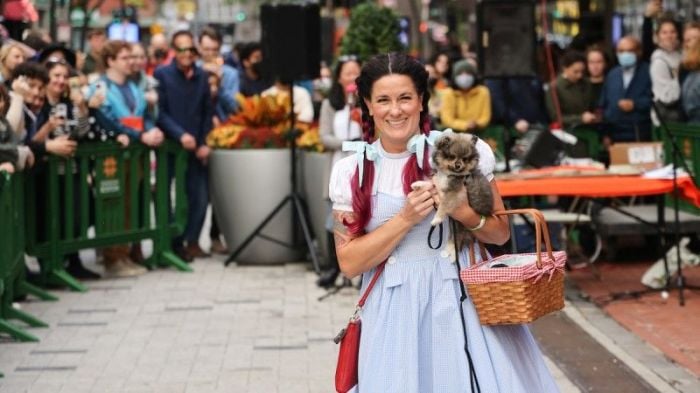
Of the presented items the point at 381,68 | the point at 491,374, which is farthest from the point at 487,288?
the point at 381,68

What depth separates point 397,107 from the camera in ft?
15.9

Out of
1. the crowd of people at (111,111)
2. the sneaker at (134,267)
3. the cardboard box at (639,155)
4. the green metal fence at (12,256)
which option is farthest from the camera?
the sneaker at (134,267)

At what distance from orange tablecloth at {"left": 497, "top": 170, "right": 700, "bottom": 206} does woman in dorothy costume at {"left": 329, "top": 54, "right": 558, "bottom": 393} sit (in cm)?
600

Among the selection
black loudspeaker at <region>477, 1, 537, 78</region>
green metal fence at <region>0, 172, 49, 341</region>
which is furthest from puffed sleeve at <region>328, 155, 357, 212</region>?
black loudspeaker at <region>477, 1, 537, 78</region>

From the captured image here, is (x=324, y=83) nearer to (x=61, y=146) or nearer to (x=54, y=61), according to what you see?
(x=54, y=61)

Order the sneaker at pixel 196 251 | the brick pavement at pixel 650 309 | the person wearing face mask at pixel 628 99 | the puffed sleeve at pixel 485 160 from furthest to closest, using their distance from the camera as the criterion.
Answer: the person wearing face mask at pixel 628 99 < the sneaker at pixel 196 251 < the brick pavement at pixel 650 309 < the puffed sleeve at pixel 485 160

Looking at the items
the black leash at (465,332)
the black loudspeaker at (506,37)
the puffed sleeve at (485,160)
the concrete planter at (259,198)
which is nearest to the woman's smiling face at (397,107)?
the puffed sleeve at (485,160)

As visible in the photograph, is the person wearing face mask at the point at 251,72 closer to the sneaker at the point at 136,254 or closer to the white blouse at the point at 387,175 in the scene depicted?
the sneaker at the point at 136,254

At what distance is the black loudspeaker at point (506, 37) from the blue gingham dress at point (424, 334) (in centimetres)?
1202

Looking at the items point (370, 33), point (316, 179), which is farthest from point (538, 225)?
point (370, 33)

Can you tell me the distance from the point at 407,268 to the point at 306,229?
8.60 meters

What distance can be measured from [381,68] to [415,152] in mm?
298

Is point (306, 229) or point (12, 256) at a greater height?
point (12, 256)

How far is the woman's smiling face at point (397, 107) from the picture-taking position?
484cm
